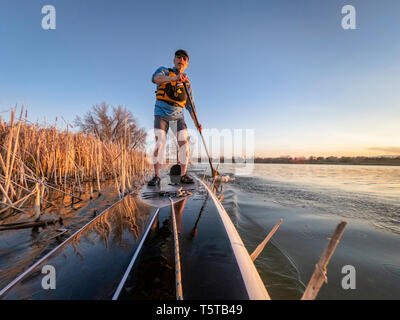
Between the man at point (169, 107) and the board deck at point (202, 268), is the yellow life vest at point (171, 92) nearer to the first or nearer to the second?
the man at point (169, 107)

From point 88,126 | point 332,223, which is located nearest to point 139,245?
point 332,223

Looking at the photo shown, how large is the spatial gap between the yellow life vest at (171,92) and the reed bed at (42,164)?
3.26 feet

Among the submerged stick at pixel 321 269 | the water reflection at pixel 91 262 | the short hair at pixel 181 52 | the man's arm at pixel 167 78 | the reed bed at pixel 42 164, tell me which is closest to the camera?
the submerged stick at pixel 321 269

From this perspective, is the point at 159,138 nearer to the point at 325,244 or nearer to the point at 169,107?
the point at 169,107

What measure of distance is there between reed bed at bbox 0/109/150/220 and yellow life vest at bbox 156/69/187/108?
99 centimetres

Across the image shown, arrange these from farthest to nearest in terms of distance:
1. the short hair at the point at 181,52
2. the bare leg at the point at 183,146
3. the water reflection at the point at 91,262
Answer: the bare leg at the point at 183,146
the short hair at the point at 181,52
the water reflection at the point at 91,262

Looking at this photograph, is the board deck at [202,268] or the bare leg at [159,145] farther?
the bare leg at [159,145]

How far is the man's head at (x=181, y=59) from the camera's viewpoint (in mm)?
2750

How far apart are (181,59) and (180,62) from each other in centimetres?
5

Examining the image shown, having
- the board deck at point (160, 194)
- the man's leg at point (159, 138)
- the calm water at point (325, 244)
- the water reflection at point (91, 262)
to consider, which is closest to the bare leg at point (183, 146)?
the man's leg at point (159, 138)

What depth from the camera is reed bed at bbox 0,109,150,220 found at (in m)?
1.48

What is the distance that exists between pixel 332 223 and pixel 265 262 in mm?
1181

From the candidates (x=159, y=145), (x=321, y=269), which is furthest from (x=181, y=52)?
(x=321, y=269)

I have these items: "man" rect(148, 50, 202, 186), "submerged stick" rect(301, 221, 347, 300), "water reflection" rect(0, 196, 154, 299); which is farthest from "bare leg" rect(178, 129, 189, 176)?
"submerged stick" rect(301, 221, 347, 300)
